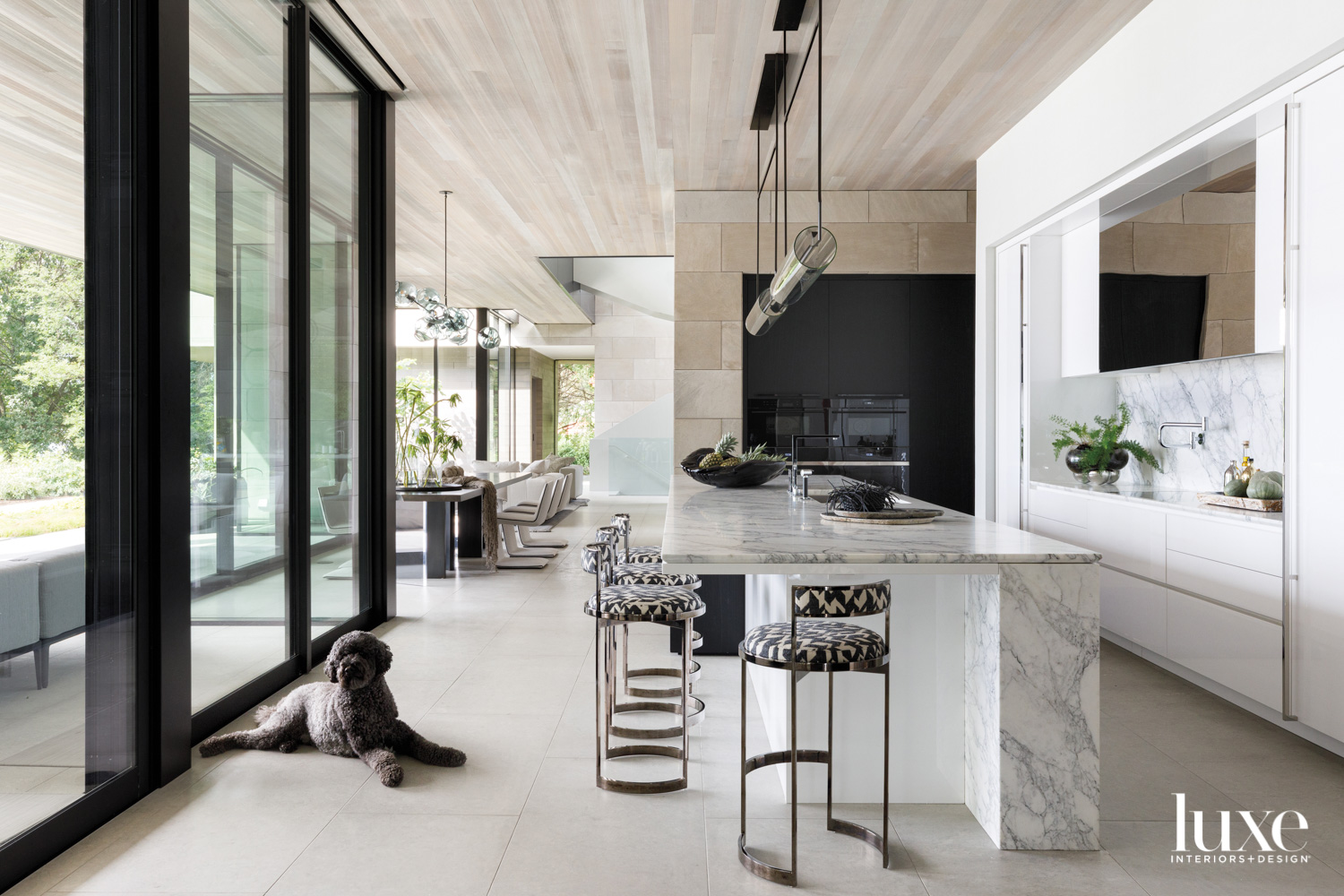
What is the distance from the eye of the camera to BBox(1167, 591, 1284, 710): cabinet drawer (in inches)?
117

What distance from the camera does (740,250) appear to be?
6.22 meters

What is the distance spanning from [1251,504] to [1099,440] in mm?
1446

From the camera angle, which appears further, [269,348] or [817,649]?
[269,348]

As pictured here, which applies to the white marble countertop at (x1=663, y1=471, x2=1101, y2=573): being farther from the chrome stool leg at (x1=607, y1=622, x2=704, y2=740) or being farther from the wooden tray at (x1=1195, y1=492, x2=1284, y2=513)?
the wooden tray at (x1=1195, y1=492, x2=1284, y2=513)

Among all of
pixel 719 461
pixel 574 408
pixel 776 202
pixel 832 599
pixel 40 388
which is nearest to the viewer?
pixel 832 599

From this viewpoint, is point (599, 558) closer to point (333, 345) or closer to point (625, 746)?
point (625, 746)

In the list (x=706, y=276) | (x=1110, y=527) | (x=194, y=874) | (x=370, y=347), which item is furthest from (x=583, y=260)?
(x=194, y=874)

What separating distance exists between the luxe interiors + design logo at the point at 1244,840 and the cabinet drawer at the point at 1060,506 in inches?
86.1

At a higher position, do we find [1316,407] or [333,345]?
[333,345]

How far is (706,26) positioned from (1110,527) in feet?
10.1

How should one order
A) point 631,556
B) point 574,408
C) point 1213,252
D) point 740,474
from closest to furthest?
point 1213,252
point 631,556
point 740,474
point 574,408

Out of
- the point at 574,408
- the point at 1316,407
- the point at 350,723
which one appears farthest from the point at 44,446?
the point at 574,408

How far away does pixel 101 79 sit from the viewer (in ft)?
7.72

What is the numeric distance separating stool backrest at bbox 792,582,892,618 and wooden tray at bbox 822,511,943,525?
707 millimetres
